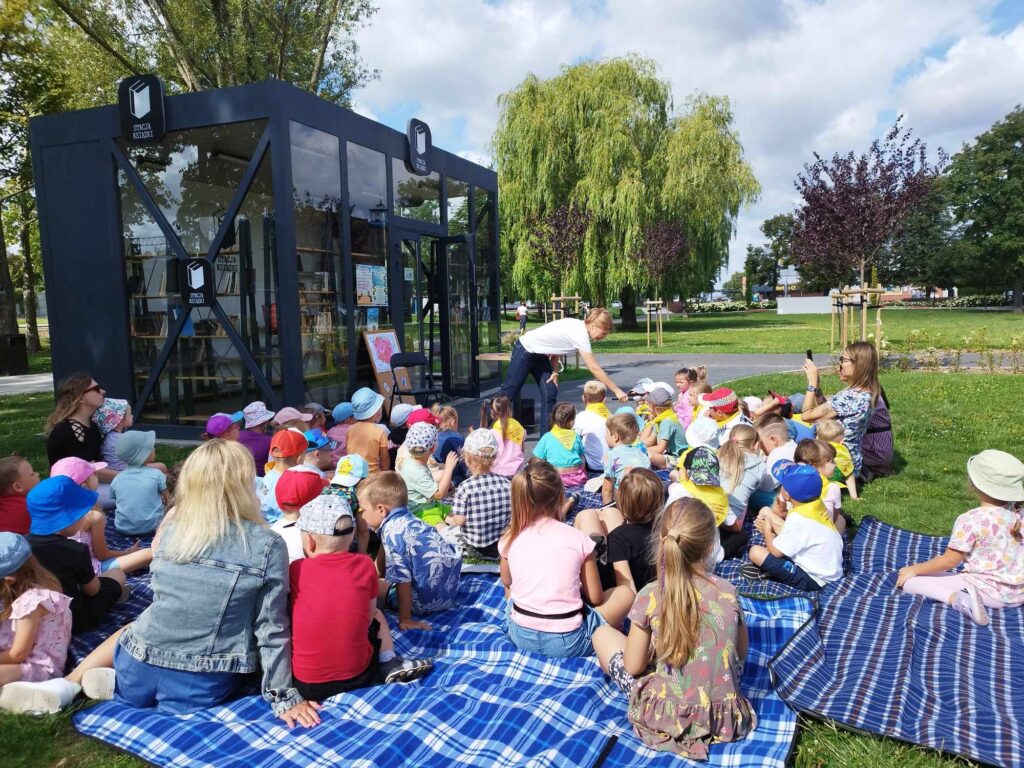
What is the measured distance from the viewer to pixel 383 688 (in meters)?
3.03

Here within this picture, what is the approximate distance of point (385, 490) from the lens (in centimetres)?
379

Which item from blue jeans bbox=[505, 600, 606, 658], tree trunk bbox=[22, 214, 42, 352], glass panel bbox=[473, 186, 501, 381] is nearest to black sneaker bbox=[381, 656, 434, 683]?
blue jeans bbox=[505, 600, 606, 658]

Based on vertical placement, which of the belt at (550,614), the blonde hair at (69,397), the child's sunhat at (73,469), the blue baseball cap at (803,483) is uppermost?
the blonde hair at (69,397)

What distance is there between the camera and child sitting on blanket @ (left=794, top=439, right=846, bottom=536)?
183 inches

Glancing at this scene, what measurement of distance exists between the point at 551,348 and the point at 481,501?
3012 mm

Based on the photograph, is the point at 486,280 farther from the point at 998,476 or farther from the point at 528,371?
the point at 998,476

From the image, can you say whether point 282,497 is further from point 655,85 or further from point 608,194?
point 655,85

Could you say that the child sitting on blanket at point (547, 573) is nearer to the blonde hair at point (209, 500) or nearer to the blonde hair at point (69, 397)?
the blonde hair at point (209, 500)

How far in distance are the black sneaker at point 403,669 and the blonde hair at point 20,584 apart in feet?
4.94

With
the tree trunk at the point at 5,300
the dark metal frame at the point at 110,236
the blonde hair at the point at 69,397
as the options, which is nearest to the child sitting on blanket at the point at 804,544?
the blonde hair at the point at 69,397

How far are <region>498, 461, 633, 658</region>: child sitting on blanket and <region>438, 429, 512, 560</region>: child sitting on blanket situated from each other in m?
1.02

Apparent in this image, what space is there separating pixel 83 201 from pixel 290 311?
10.5ft

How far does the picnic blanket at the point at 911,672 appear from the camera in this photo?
104 inches

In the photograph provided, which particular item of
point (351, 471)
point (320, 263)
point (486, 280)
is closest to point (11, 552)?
point (351, 471)
